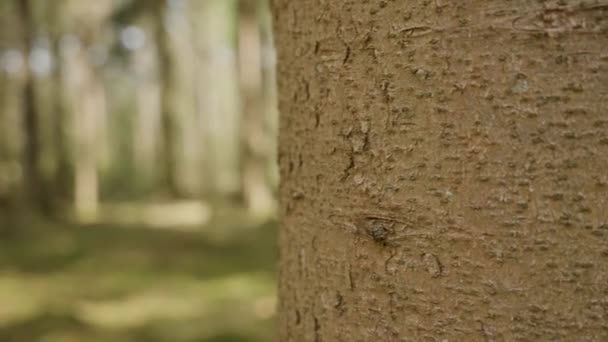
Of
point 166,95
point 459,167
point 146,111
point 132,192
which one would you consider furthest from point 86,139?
point 132,192

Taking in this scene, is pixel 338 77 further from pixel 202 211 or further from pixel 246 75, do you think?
pixel 202 211

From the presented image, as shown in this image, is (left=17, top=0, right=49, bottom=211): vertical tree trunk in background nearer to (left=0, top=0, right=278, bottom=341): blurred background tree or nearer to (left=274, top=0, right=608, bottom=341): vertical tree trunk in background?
(left=0, top=0, right=278, bottom=341): blurred background tree

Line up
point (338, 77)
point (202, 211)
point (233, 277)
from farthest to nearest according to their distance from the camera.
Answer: point (202, 211)
point (233, 277)
point (338, 77)

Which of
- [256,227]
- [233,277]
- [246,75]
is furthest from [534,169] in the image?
[246,75]

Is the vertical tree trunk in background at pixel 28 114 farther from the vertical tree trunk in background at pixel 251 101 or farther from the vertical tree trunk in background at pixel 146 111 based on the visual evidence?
the vertical tree trunk in background at pixel 146 111

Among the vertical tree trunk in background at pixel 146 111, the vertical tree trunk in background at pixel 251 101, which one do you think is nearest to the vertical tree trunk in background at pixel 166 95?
the vertical tree trunk in background at pixel 251 101

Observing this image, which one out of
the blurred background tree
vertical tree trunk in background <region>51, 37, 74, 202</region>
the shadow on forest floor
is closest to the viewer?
the shadow on forest floor

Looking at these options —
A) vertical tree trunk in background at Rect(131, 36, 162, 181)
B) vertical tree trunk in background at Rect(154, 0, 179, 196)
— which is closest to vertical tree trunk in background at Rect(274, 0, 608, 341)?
vertical tree trunk in background at Rect(154, 0, 179, 196)
